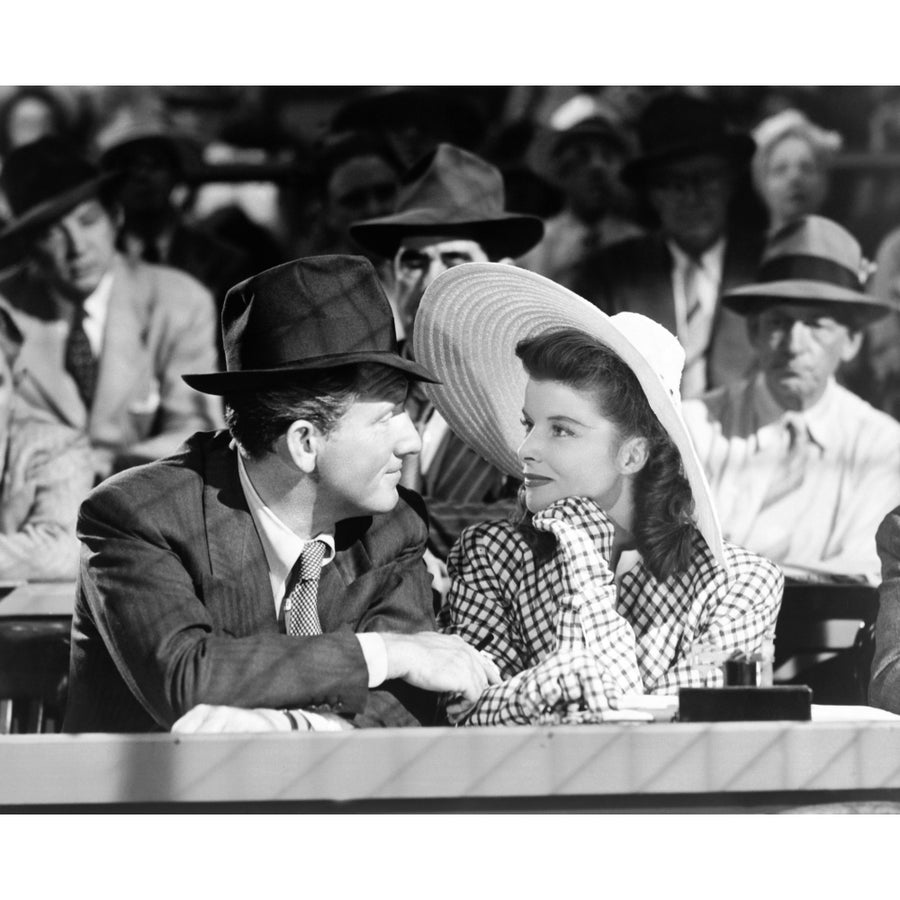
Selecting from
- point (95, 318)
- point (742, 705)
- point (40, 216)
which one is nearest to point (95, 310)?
point (95, 318)

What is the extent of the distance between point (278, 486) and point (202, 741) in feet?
1.76

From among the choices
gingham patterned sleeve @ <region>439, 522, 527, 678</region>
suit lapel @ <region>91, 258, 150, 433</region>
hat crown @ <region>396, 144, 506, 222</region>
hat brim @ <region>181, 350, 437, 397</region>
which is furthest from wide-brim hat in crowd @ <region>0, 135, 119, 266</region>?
gingham patterned sleeve @ <region>439, 522, 527, 678</region>

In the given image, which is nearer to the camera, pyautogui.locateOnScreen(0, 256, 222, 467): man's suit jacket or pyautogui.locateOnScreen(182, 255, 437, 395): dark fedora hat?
pyautogui.locateOnScreen(182, 255, 437, 395): dark fedora hat

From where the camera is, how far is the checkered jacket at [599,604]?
3.14 metres

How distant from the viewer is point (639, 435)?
10.7 ft

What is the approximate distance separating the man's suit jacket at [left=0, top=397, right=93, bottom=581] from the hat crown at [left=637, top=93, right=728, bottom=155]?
7.04 ft

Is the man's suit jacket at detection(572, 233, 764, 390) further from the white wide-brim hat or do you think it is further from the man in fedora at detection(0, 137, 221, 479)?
the white wide-brim hat

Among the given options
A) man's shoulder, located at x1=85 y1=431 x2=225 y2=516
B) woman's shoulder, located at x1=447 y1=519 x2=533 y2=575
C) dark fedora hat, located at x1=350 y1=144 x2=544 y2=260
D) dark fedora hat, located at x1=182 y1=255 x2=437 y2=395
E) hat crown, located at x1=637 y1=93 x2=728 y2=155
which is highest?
hat crown, located at x1=637 y1=93 x2=728 y2=155

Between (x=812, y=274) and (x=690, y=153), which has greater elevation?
(x=690, y=153)

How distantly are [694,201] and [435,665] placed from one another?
129 inches

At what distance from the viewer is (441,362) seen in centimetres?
351

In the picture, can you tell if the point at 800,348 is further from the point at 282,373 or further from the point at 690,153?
the point at 282,373

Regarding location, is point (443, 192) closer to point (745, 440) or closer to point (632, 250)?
point (632, 250)

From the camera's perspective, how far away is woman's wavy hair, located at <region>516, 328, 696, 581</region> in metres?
3.25
